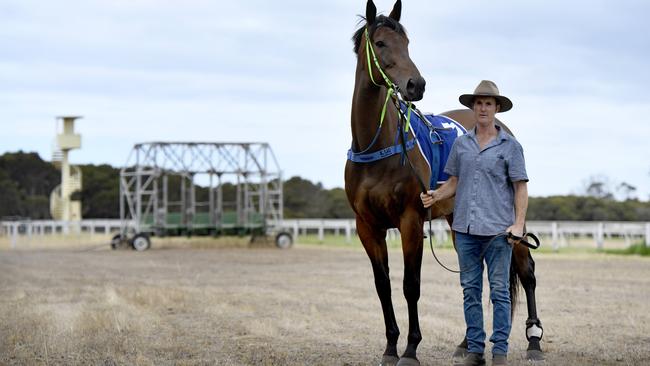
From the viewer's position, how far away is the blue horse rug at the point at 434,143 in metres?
6.86

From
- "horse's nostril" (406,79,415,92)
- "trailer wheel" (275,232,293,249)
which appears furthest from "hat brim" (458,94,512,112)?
"trailer wheel" (275,232,293,249)

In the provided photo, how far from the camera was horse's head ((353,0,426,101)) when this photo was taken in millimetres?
6014

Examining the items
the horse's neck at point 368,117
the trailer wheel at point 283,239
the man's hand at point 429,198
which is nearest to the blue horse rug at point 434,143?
the horse's neck at point 368,117

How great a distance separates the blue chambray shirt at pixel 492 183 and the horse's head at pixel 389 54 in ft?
1.84

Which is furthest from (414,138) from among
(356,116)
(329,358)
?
(329,358)

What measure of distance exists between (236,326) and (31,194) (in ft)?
188

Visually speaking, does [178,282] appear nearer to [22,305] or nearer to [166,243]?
[22,305]

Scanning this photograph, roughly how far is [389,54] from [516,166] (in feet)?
4.06

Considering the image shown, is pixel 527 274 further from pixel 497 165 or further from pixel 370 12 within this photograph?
pixel 370 12

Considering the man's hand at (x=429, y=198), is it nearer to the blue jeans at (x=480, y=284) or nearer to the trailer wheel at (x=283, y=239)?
the blue jeans at (x=480, y=284)

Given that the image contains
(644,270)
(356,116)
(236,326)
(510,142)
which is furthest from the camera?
(644,270)

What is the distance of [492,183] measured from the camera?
18.9 ft

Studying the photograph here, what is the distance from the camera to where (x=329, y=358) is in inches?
271

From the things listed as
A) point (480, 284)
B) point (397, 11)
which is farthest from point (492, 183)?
point (397, 11)
